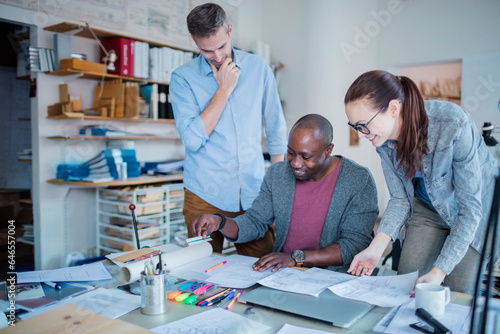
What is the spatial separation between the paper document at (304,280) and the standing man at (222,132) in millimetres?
593

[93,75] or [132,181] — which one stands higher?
[93,75]

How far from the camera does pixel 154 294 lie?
1047 mm

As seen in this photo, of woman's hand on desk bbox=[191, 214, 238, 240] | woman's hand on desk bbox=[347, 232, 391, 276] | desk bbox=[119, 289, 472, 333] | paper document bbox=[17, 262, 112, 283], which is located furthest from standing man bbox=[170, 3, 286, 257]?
desk bbox=[119, 289, 472, 333]

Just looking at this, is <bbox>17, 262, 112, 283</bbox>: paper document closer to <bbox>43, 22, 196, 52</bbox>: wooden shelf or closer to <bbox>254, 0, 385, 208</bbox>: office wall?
<bbox>43, 22, 196, 52</bbox>: wooden shelf

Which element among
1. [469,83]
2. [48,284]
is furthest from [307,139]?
[469,83]

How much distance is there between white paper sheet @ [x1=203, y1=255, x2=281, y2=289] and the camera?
4.09ft

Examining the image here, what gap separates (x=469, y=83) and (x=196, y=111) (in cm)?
419

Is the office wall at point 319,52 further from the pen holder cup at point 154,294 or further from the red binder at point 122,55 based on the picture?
the pen holder cup at point 154,294

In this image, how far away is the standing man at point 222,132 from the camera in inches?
71.7

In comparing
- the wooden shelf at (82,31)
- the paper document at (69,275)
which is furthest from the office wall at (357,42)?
the paper document at (69,275)

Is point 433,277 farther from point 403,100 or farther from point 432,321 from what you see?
point 403,100

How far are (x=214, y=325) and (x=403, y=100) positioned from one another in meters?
0.87

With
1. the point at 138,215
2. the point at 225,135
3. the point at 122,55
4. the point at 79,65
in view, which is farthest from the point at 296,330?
the point at 122,55

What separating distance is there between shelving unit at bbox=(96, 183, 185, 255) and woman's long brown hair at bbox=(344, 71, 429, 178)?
2438 millimetres
